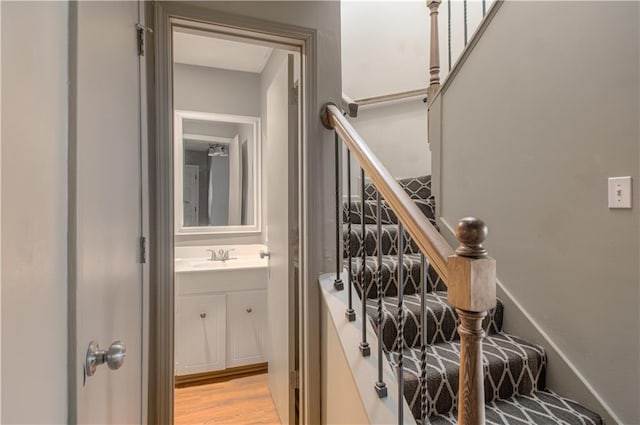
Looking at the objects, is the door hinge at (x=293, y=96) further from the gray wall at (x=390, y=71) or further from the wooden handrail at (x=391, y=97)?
the gray wall at (x=390, y=71)

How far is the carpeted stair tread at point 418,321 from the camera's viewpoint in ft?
4.89

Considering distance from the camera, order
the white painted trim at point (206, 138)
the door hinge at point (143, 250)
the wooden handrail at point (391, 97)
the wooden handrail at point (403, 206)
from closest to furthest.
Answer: the wooden handrail at point (403, 206) → the door hinge at point (143, 250) → the wooden handrail at point (391, 97) → the white painted trim at point (206, 138)

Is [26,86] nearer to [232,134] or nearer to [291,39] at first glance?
[291,39]

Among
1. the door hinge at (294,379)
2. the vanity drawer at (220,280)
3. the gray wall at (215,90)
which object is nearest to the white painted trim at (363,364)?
the door hinge at (294,379)

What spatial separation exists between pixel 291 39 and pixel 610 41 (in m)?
1.31

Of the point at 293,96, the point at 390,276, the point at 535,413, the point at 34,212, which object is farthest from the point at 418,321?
the point at 34,212

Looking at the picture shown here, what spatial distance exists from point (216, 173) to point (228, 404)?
196 centimetres

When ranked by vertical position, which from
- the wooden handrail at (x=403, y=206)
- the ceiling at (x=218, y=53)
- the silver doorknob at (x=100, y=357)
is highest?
the ceiling at (x=218, y=53)

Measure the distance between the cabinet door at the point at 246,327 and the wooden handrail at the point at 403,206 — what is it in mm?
1728

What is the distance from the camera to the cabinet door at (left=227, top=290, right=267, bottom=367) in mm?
2695

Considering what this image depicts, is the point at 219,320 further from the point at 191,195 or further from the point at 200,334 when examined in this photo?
the point at 191,195

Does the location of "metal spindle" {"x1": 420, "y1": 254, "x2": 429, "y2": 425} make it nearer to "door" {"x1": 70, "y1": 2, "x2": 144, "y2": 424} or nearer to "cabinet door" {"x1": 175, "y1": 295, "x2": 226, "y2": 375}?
"door" {"x1": 70, "y1": 2, "x2": 144, "y2": 424}

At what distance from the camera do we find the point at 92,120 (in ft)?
2.46

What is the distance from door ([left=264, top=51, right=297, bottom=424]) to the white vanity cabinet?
0.43 meters
